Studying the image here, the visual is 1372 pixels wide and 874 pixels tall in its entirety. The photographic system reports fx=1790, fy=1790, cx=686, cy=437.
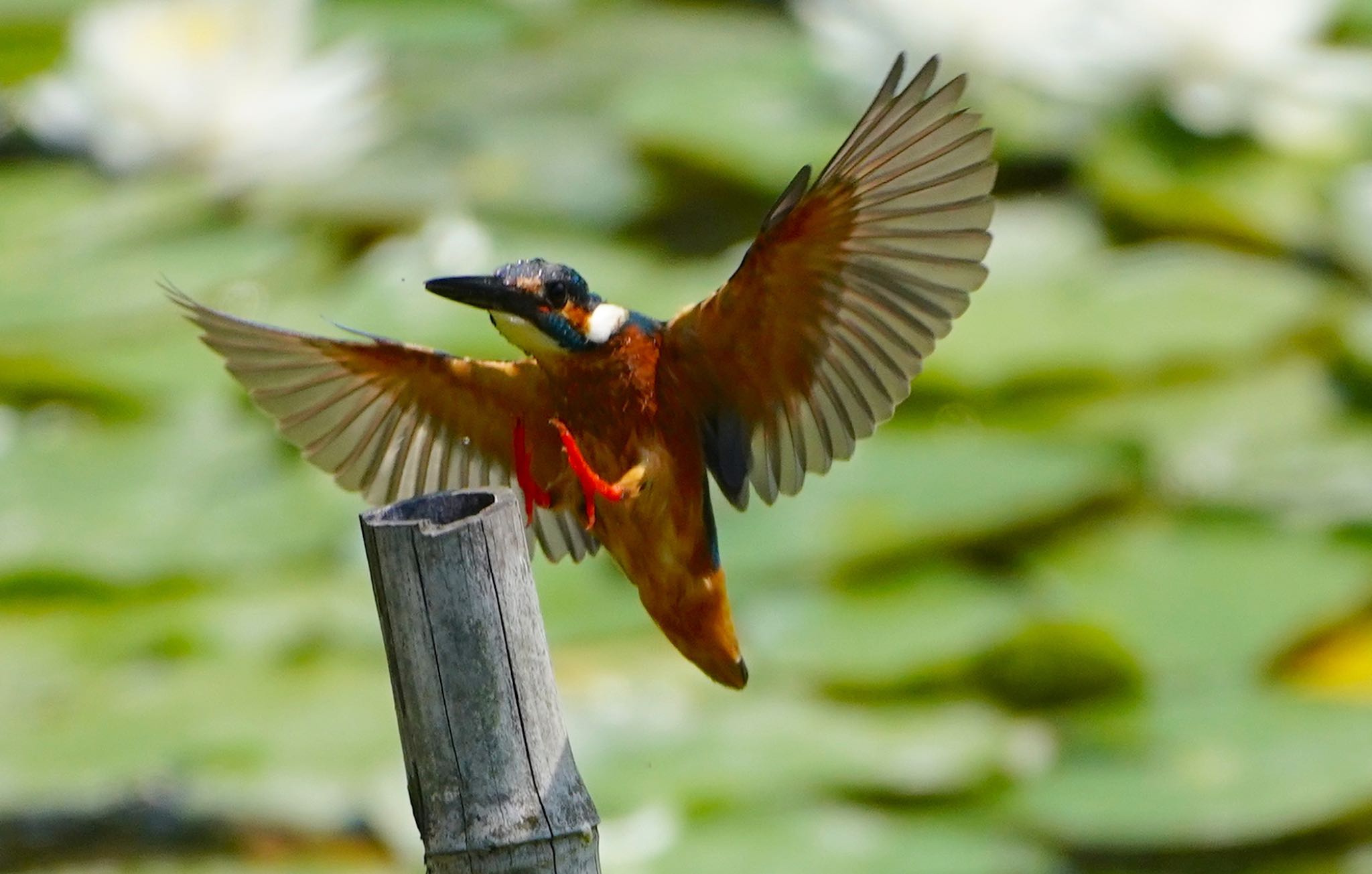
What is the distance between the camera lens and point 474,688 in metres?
1.24

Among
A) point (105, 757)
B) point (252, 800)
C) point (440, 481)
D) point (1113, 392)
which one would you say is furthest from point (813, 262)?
point (1113, 392)

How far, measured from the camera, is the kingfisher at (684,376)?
1423mm

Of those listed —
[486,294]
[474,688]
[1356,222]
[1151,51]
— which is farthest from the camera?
[1151,51]

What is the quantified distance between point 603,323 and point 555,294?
0.21ft

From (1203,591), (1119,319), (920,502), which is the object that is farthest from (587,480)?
(1119,319)

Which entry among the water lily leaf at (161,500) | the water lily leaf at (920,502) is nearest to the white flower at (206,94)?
the water lily leaf at (161,500)

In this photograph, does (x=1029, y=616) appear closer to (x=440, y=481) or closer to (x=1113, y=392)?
(x=1113, y=392)

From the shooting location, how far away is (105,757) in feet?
7.48

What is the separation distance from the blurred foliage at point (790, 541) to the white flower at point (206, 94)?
0.08 m

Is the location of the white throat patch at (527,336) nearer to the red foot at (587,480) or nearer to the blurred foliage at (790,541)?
the red foot at (587,480)

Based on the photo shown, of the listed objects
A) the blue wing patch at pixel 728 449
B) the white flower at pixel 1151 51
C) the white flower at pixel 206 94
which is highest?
the white flower at pixel 206 94

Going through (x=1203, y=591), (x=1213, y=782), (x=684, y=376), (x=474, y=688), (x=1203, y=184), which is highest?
(x=1203, y=184)

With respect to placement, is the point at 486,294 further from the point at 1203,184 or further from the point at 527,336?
the point at 1203,184

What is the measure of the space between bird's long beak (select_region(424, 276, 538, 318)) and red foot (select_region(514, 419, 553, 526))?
14cm
